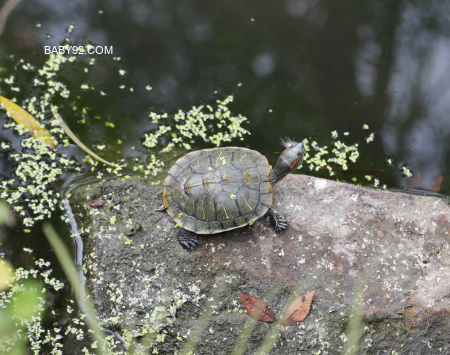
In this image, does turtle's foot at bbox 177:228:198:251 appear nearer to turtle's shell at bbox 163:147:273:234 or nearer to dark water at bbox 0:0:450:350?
turtle's shell at bbox 163:147:273:234

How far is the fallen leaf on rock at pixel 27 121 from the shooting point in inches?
158

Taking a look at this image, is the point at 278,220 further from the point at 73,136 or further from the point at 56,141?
the point at 56,141

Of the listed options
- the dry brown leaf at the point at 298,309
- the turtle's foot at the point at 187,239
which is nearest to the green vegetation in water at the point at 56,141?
the turtle's foot at the point at 187,239

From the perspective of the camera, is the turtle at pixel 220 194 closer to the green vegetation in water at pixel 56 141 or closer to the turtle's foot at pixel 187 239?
the turtle's foot at pixel 187 239

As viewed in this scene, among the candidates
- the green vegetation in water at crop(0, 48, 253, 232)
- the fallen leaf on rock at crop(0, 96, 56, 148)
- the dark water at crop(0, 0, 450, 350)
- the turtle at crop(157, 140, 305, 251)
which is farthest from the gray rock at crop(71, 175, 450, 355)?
the fallen leaf on rock at crop(0, 96, 56, 148)

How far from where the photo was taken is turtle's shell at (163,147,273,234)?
3.09 metres

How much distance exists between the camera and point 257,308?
2.96 meters

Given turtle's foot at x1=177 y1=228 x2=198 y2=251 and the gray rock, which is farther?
turtle's foot at x1=177 y1=228 x2=198 y2=251

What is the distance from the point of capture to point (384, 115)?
4559 mm

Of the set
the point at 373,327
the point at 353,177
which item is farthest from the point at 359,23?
the point at 373,327

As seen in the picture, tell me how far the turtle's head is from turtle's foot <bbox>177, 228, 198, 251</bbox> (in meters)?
0.92

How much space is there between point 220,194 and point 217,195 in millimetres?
28

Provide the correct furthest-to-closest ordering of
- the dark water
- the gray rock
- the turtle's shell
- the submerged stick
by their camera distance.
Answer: the dark water → the submerged stick → the turtle's shell → the gray rock

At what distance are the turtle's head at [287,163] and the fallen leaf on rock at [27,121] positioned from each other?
259cm
